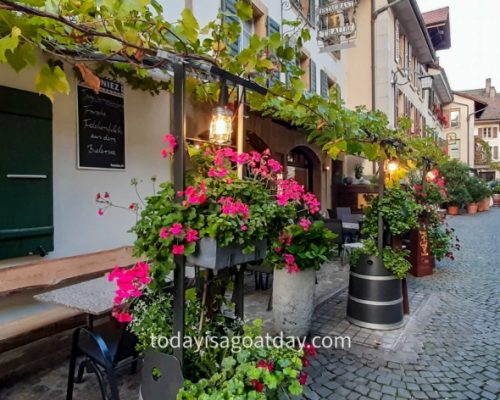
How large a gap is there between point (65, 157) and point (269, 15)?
5.34m

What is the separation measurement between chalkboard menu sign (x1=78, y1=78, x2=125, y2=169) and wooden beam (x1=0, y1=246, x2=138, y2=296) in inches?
38.3

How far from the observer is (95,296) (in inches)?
110

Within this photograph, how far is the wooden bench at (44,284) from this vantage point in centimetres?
292

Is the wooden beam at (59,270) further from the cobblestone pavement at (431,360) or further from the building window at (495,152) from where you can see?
the building window at (495,152)

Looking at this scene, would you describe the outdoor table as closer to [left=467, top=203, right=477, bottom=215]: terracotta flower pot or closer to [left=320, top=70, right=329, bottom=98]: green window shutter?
[left=320, top=70, right=329, bottom=98]: green window shutter

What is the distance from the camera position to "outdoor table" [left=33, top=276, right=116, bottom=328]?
2.52m

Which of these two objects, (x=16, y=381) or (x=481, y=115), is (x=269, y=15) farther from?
(x=481, y=115)

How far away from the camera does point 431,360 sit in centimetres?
326

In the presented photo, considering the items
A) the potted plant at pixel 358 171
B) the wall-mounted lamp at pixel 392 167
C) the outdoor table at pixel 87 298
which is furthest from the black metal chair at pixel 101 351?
the potted plant at pixel 358 171

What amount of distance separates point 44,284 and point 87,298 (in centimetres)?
Result: 77

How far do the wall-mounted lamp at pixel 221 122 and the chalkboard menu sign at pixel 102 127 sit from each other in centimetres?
218

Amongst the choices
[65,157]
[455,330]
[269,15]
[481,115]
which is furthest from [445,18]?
[481,115]

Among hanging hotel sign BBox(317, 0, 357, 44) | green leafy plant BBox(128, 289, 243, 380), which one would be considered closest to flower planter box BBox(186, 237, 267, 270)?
green leafy plant BBox(128, 289, 243, 380)

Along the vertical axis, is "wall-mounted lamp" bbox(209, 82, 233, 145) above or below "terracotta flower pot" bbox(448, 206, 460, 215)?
above
